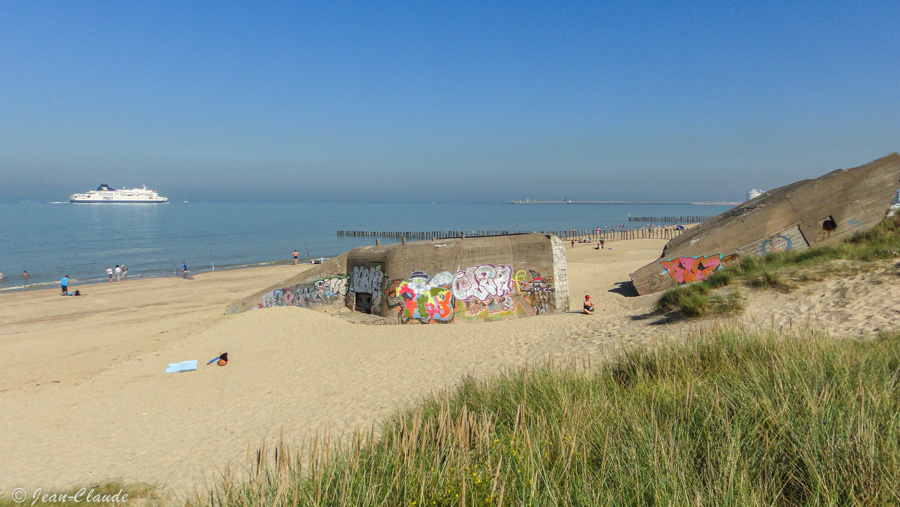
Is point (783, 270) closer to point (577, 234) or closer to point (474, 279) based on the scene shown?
point (474, 279)

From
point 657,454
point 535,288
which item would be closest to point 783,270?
point 535,288

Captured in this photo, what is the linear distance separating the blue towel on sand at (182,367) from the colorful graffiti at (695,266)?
578 inches

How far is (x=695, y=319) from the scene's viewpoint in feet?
34.1

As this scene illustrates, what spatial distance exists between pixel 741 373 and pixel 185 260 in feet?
155

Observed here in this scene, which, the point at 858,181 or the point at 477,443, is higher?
the point at 858,181

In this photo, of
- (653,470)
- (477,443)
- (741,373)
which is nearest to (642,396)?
(741,373)

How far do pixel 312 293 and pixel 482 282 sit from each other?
7263mm

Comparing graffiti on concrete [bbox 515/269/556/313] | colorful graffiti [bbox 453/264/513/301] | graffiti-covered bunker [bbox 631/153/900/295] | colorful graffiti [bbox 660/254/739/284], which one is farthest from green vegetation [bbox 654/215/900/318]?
colorful graffiti [bbox 453/264/513/301]

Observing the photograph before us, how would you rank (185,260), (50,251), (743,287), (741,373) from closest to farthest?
(741,373)
(743,287)
(185,260)
(50,251)

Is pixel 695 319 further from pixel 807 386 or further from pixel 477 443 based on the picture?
pixel 477 443

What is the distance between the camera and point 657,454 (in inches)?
120

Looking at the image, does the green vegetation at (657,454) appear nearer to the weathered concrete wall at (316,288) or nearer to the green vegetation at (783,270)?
the green vegetation at (783,270)

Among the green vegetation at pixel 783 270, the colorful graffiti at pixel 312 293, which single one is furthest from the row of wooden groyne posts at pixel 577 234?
the green vegetation at pixel 783 270

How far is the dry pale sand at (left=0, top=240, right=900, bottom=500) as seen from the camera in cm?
784
